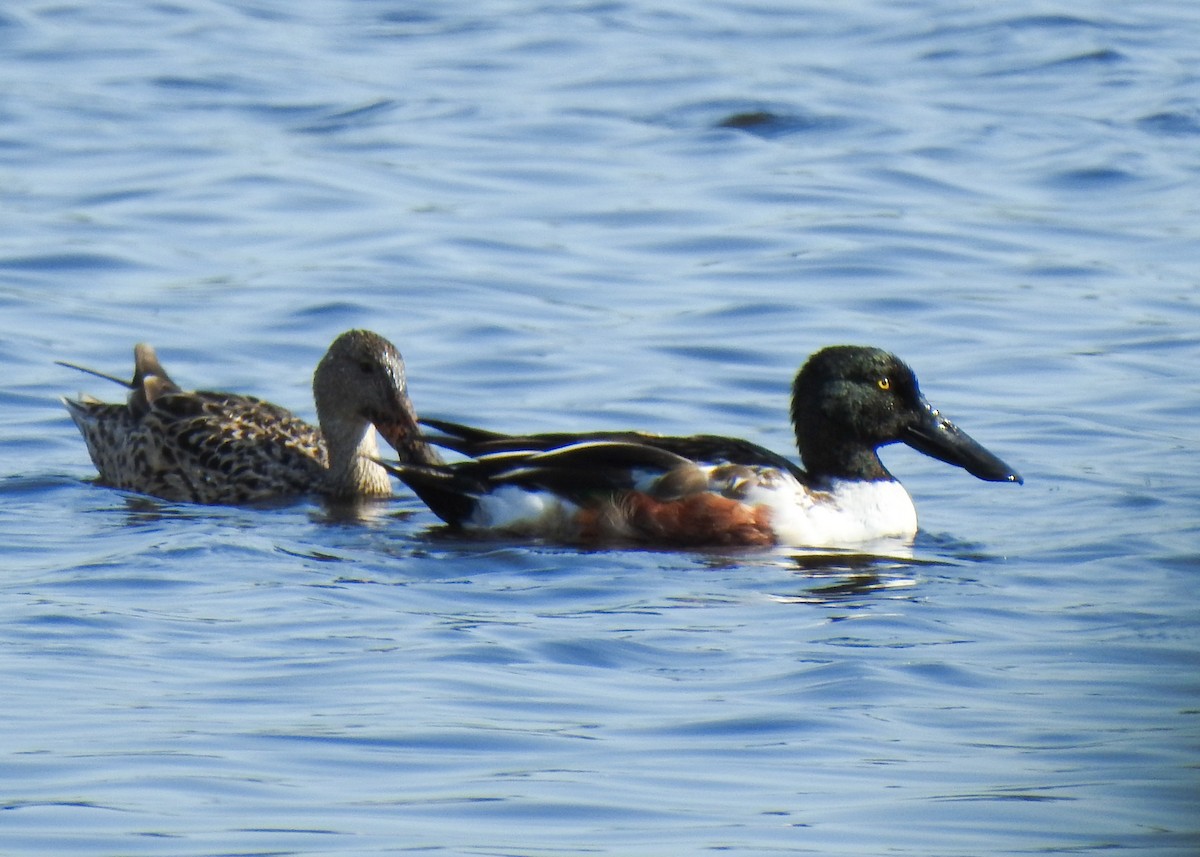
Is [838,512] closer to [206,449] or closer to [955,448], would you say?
[955,448]

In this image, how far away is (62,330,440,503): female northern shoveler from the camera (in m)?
11.1

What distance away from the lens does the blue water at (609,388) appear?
652 cm

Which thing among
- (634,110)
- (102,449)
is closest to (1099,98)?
(634,110)

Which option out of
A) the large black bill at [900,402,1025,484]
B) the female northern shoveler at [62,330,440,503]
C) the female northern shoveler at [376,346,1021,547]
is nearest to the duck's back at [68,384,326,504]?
the female northern shoveler at [62,330,440,503]

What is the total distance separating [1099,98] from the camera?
20047 millimetres

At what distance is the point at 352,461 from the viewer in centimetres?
1130

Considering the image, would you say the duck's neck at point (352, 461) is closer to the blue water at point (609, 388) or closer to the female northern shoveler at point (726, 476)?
the blue water at point (609, 388)

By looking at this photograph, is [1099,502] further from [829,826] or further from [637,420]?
[829,826]

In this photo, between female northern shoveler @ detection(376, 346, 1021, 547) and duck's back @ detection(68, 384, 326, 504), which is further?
duck's back @ detection(68, 384, 326, 504)

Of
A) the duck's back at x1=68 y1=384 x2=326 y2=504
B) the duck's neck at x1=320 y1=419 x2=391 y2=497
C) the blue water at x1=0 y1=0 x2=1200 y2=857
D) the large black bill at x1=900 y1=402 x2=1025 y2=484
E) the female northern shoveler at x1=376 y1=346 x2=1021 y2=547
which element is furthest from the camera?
the duck's neck at x1=320 y1=419 x2=391 y2=497

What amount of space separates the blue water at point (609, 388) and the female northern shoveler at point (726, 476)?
6.6 inches

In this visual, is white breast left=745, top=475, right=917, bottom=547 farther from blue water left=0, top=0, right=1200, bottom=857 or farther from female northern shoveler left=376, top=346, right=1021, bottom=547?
blue water left=0, top=0, right=1200, bottom=857

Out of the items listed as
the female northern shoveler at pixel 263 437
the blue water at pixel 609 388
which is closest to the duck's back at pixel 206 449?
the female northern shoveler at pixel 263 437

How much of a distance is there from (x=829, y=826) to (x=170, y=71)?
15207mm
